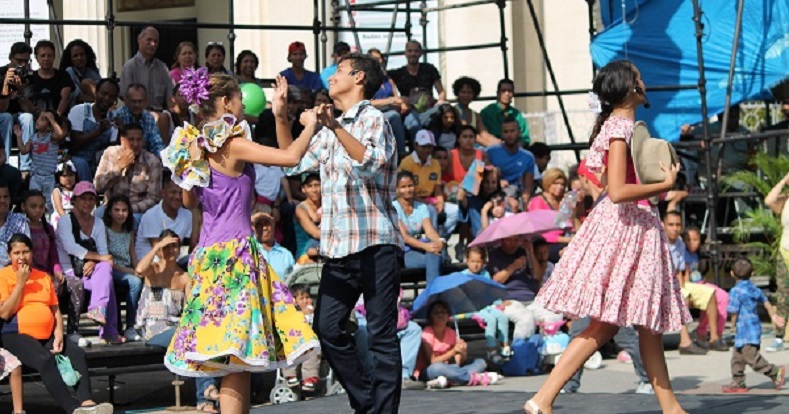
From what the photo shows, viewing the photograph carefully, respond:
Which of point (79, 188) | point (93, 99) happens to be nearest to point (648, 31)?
point (93, 99)

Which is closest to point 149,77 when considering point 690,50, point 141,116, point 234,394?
point 141,116

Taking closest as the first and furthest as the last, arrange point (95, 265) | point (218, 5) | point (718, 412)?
point (718, 412), point (95, 265), point (218, 5)

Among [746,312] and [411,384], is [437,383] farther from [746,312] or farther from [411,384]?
[746,312]

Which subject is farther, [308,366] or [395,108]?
[395,108]

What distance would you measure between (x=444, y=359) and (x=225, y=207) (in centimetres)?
515

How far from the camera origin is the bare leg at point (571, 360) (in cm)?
743

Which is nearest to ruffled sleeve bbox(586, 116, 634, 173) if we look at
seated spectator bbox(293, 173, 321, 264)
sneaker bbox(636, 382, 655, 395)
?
sneaker bbox(636, 382, 655, 395)

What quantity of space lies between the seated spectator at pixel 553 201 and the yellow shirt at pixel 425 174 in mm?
860

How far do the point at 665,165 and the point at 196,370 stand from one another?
231 centimetres

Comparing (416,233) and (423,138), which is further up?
(423,138)

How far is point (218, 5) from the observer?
74.0 feet

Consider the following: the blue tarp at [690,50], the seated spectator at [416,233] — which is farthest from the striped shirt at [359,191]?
the blue tarp at [690,50]

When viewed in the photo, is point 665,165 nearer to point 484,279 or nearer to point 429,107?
point 484,279

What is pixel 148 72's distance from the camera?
46.5 feet
